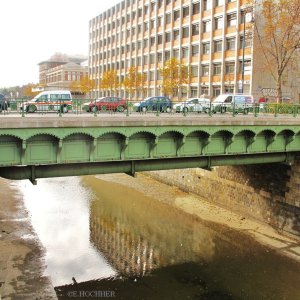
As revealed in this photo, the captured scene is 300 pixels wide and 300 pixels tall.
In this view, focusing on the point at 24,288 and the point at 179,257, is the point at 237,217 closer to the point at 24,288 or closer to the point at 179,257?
the point at 179,257

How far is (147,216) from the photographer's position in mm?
30469

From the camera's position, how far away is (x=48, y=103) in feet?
92.3

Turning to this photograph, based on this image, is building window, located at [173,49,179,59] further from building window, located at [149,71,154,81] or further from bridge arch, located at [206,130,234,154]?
bridge arch, located at [206,130,234,154]

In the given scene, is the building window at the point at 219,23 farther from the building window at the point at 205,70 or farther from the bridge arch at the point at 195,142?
the bridge arch at the point at 195,142

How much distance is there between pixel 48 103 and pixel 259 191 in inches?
629

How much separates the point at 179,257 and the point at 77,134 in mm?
9685

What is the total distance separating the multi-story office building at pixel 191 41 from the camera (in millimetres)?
56812

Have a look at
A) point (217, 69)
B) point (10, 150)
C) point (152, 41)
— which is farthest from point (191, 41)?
point (10, 150)

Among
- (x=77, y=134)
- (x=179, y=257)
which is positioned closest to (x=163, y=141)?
(x=77, y=134)

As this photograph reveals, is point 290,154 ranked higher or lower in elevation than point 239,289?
higher

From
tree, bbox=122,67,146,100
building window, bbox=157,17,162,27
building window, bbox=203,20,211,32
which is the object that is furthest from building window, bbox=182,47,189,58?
tree, bbox=122,67,146,100

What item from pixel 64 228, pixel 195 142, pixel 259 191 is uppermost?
pixel 195 142

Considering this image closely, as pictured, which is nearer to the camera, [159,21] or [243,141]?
[243,141]

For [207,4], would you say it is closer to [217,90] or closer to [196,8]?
[196,8]
